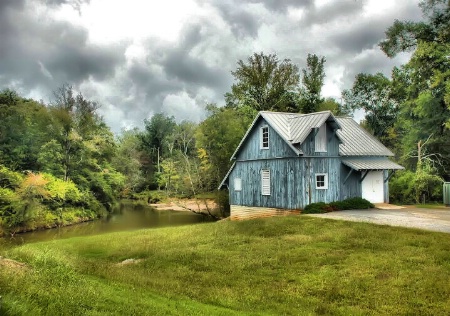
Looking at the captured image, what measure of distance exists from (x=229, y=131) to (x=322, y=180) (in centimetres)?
1765

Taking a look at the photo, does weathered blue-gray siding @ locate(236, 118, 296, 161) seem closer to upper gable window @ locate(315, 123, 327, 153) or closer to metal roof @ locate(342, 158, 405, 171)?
upper gable window @ locate(315, 123, 327, 153)

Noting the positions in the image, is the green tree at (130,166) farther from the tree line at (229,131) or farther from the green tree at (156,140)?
the tree line at (229,131)

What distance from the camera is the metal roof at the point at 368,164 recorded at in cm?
2722

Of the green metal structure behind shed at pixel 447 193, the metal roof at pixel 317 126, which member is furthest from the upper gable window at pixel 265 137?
the green metal structure behind shed at pixel 447 193

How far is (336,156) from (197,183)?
22.6 meters

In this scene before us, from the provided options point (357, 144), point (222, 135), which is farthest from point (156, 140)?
point (357, 144)

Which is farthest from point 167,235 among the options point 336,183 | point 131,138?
point 131,138

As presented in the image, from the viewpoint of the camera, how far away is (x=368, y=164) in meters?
28.2

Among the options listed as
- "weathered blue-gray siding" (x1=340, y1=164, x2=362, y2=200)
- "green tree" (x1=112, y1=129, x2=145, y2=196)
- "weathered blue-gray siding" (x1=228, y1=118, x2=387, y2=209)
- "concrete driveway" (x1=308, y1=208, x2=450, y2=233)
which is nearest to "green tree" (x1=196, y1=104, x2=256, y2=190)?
"weathered blue-gray siding" (x1=228, y1=118, x2=387, y2=209)

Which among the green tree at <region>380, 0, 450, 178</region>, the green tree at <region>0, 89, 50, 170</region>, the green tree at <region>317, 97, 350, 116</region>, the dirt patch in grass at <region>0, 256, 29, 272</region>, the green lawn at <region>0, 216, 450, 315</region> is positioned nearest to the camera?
the green lawn at <region>0, 216, 450, 315</region>

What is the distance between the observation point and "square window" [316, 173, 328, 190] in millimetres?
26656

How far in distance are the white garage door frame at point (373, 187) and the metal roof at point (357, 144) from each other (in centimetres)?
161

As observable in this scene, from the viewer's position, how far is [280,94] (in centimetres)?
4569

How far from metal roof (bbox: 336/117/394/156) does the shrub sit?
3483mm
